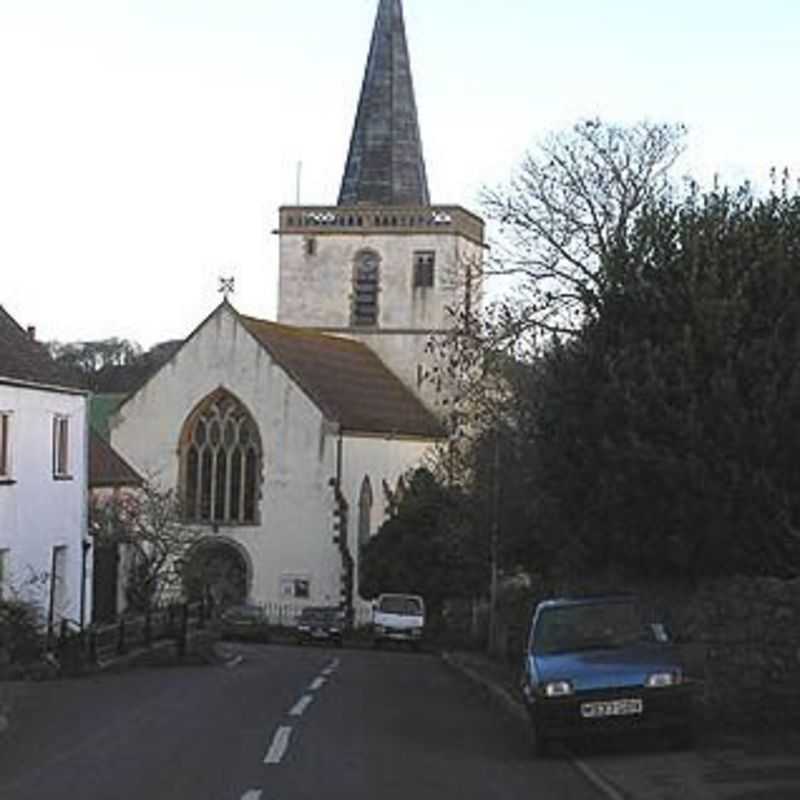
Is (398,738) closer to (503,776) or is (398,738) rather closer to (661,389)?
(503,776)

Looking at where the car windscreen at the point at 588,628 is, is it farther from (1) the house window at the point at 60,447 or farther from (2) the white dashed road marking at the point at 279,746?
(1) the house window at the point at 60,447

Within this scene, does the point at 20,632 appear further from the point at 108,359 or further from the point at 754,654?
the point at 108,359

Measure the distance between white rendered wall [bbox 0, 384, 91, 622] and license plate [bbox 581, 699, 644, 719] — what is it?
21771mm

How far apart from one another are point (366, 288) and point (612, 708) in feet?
229

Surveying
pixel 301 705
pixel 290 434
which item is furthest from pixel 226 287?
pixel 301 705

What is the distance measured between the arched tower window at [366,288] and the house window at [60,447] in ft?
Result: 149

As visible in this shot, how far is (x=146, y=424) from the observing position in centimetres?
7481

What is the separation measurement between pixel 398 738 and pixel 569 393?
20.5ft

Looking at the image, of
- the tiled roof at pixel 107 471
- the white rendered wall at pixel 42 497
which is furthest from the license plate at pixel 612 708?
the tiled roof at pixel 107 471

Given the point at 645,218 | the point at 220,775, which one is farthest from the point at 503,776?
the point at 645,218

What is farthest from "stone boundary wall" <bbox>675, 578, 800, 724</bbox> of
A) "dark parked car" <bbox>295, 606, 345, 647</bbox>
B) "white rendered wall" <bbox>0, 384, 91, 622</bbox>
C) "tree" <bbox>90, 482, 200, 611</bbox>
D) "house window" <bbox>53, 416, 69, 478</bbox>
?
"dark parked car" <bbox>295, 606, 345, 647</bbox>

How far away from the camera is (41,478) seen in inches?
1503

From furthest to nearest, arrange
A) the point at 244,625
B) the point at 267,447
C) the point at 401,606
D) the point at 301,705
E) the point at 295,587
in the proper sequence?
the point at 267,447 → the point at 295,587 → the point at 244,625 → the point at 401,606 → the point at 301,705

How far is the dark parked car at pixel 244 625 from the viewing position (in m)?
63.2
